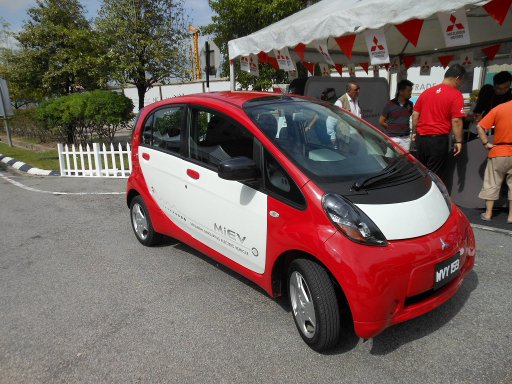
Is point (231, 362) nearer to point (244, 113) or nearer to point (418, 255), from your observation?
point (418, 255)

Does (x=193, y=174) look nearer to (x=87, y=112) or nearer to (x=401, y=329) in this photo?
(x=401, y=329)

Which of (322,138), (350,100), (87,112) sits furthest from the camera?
(87,112)

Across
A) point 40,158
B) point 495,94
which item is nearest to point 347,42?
point 495,94

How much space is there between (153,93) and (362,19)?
2483 centimetres

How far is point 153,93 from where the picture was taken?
28125 millimetres

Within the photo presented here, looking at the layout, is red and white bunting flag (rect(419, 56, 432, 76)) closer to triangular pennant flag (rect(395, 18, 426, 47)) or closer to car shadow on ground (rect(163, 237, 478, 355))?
triangular pennant flag (rect(395, 18, 426, 47))

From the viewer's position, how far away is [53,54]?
14.9 metres

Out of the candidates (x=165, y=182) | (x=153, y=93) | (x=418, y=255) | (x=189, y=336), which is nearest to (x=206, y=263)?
(x=165, y=182)

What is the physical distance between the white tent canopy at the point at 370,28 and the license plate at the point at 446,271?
10.5 feet

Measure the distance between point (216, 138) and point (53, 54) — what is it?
14.6 m

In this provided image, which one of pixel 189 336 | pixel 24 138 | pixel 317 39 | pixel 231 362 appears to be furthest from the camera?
pixel 24 138

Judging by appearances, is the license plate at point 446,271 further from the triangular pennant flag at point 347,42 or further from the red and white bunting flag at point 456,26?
the triangular pennant flag at point 347,42

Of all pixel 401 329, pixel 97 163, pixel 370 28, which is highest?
pixel 370 28

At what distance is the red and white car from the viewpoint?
2.25 meters
